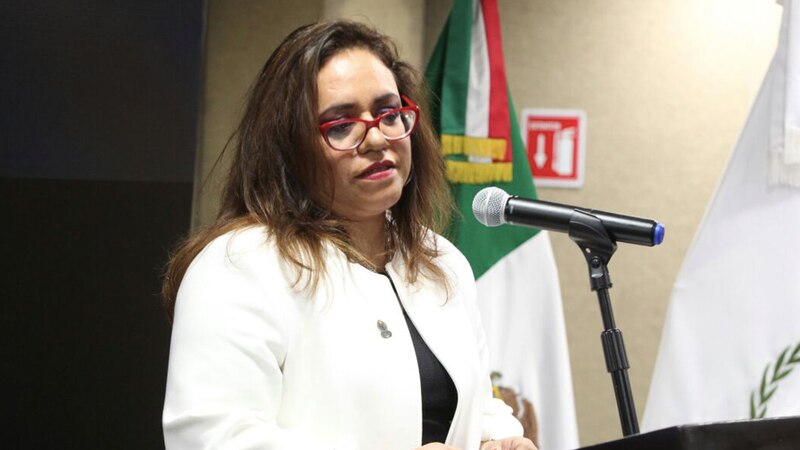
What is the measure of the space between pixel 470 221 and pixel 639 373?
102 cm

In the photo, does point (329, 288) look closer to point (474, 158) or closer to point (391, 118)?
point (391, 118)

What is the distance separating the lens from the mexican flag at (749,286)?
8.95ft

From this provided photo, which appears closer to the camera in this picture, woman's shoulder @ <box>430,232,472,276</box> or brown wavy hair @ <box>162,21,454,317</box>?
brown wavy hair @ <box>162,21,454,317</box>

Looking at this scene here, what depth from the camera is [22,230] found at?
220 centimetres

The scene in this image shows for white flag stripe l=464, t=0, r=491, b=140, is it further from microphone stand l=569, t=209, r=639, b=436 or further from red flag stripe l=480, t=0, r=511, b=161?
microphone stand l=569, t=209, r=639, b=436

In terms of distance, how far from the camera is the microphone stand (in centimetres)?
141

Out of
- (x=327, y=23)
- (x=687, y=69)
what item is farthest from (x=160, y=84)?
(x=687, y=69)

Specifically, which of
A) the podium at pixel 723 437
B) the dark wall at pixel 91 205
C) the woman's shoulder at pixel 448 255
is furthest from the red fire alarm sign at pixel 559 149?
the podium at pixel 723 437

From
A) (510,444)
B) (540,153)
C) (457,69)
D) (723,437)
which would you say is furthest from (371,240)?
(540,153)

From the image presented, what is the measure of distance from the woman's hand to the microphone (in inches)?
14.2

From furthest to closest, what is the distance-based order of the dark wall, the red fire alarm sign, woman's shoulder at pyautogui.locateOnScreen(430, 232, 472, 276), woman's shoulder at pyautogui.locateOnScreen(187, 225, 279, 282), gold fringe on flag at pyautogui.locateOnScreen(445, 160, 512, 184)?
the red fire alarm sign → gold fringe on flag at pyautogui.locateOnScreen(445, 160, 512, 184) → the dark wall → woman's shoulder at pyautogui.locateOnScreen(430, 232, 472, 276) → woman's shoulder at pyautogui.locateOnScreen(187, 225, 279, 282)

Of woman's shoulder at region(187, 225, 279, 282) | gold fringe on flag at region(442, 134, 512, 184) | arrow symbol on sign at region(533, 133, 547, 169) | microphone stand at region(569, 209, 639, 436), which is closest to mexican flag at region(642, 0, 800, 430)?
gold fringe on flag at region(442, 134, 512, 184)

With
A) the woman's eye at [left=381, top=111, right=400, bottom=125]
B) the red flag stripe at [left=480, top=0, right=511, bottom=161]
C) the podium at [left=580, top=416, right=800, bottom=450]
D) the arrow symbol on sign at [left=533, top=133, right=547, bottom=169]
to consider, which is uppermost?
the red flag stripe at [left=480, top=0, right=511, bottom=161]

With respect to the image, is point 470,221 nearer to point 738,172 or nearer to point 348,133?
point 738,172
